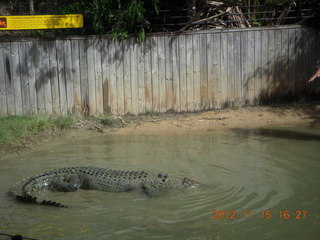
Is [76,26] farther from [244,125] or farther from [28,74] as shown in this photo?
[244,125]

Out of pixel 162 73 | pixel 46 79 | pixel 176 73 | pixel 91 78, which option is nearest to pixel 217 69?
pixel 176 73

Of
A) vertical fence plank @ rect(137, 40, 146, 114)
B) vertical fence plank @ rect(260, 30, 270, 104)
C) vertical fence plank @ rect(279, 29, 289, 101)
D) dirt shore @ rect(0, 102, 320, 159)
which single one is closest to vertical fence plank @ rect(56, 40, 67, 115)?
dirt shore @ rect(0, 102, 320, 159)

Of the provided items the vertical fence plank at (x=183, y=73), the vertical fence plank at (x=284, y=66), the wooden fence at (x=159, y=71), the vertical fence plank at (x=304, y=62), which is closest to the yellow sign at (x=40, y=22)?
the wooden fence at (x=159, y=71)

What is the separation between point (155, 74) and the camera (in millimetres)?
10609

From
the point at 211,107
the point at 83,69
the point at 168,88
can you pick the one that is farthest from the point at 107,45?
the point at 211,107

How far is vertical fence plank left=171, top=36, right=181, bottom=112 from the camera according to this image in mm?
10624

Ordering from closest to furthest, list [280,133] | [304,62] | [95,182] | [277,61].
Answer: [95,182] < [280,133] < [277,61] < [304,62]

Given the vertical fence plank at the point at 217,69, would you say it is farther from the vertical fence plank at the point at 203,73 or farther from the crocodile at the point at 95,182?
the crocodile at the point at 95,182

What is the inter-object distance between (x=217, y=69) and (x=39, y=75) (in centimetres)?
406

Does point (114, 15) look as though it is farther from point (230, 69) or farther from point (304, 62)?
point (304, 62)

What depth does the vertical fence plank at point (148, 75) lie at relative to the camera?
34.5ft

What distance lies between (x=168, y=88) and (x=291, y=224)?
5.85m

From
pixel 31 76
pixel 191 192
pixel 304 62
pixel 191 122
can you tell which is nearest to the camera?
pixel 191 192

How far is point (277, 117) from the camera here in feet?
34.6
